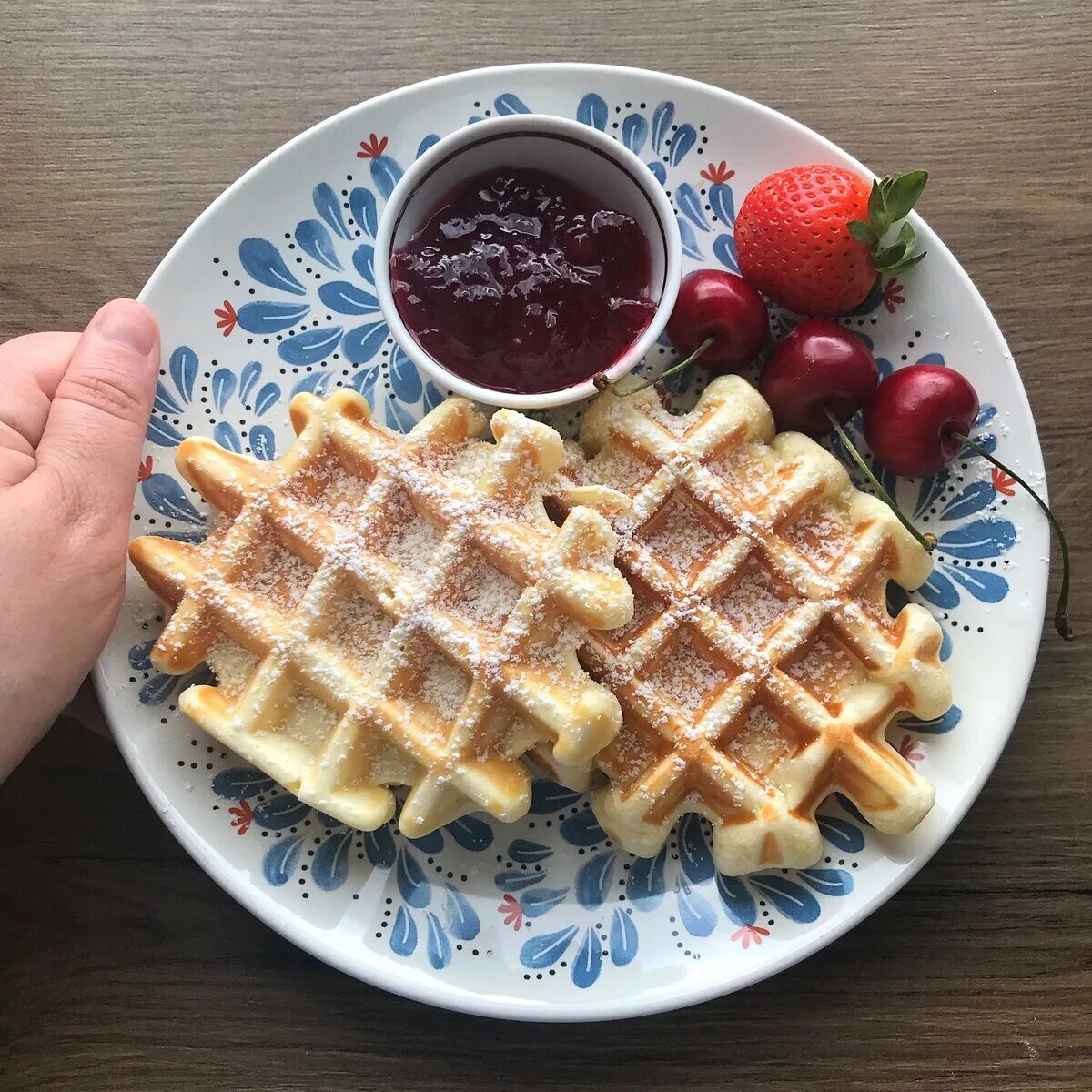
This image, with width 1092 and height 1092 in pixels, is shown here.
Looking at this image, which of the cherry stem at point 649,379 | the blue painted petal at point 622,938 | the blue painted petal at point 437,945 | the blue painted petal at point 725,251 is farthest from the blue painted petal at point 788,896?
the blue painted petal at point 725,251

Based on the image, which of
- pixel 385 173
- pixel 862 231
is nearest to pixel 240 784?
pixel 385 173

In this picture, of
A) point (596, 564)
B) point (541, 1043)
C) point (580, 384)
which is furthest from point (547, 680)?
point (541, 1043)

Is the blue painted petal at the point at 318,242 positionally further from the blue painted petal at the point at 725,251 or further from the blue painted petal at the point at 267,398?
the blue painted petal at the point at 725,251

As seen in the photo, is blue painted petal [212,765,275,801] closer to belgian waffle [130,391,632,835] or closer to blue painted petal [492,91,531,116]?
belgian waffle [130,391,632,835]

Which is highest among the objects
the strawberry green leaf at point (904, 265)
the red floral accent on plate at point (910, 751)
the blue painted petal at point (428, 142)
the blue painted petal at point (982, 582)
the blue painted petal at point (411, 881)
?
the blue painted petal at point (428, 142)

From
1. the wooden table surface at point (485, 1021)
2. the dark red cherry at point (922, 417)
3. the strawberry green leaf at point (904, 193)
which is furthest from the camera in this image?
the wooden table surface at point (485, 1021)

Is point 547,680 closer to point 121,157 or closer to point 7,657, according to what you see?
point 7,657
